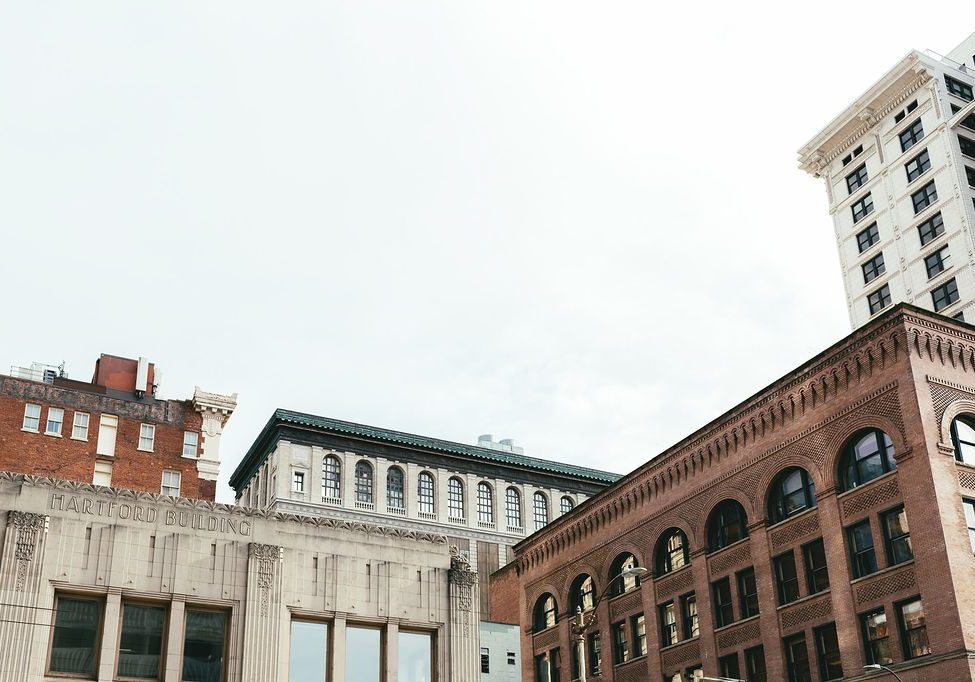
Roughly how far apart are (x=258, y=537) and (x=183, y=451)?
40.8m

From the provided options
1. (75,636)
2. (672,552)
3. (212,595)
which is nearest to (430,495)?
(672,552)

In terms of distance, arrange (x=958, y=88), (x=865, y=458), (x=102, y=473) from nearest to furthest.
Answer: (x=865, y=458) → (x=102, y=473) → (x=958, y=88)

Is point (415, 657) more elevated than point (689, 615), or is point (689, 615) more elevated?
point (689, 615)

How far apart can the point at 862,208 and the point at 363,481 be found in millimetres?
45098

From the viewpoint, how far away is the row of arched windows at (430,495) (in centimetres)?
8312

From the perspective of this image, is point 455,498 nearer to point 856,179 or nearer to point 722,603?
point 722,603

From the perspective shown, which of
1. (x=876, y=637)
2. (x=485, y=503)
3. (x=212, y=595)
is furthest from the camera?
(x=485, y=503)

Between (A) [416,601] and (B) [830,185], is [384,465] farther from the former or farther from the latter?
(A) [416,601]

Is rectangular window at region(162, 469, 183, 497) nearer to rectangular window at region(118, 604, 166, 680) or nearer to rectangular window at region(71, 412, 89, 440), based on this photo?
rectangular window at region(71, 412, 89, 440)

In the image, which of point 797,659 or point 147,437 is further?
point 147,437

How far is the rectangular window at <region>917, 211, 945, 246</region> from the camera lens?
72.6 meters

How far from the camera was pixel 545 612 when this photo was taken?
65750 millimetres

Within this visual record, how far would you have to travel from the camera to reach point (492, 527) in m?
88.3

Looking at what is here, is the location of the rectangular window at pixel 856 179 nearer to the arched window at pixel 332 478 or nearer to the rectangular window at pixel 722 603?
the rectangular window at pixel 722 603
